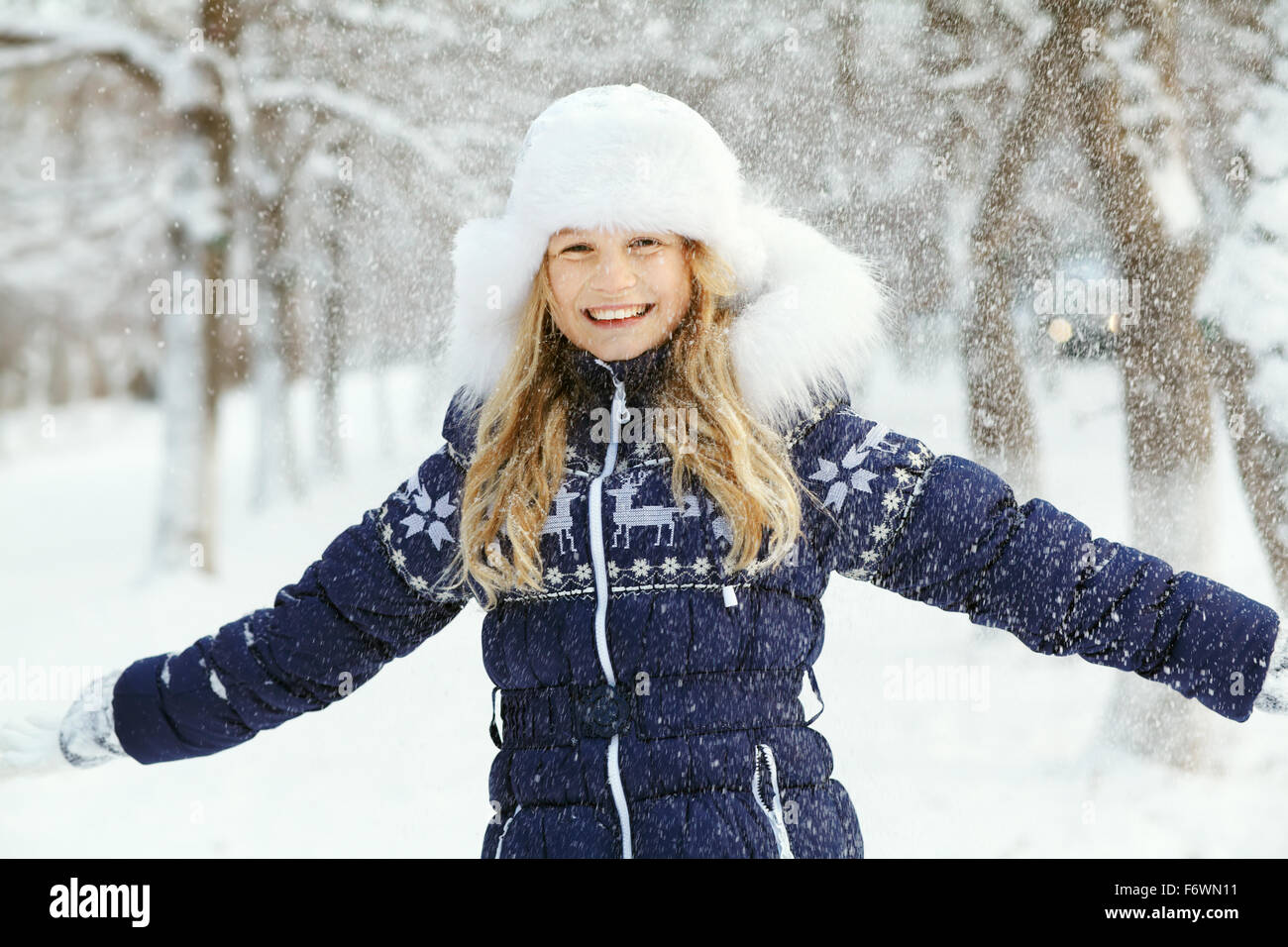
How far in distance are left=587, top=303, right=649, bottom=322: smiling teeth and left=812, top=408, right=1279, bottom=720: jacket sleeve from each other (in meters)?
0.40

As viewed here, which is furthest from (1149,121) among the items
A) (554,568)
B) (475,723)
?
(475,723)

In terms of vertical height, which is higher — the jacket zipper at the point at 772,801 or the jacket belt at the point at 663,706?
the jacket belt at the point at 663,706

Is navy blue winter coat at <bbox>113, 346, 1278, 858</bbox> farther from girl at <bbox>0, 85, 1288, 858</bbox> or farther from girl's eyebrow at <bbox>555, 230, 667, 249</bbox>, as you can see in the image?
girl's eyebrow at <bbox>555, 230, 667, 249</bbox>

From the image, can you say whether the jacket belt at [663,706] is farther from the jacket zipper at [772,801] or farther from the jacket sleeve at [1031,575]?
the jacket sleeve at [1031,575]

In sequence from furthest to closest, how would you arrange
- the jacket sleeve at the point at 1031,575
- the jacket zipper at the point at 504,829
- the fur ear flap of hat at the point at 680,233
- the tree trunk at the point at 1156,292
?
the tree trunk at the point at 1156,292 < the fur ear flap of hat at the point at 680,233 < the jacket zipper at the point at 504,829 < the jacket sleeve at the point at 1031,575

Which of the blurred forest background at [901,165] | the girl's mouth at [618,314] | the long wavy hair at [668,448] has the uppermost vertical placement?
the blurred forest background at [901,165]

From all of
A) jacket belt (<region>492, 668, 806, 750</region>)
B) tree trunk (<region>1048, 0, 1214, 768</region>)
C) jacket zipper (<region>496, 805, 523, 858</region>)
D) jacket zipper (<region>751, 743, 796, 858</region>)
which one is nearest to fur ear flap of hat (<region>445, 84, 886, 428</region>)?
jacket belt (<region>492, 668, 806, 750</region>)

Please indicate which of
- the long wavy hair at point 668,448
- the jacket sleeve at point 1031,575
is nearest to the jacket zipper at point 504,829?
the long wavy hair at point 668,448

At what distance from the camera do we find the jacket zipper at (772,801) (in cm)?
181

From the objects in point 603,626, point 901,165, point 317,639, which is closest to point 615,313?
point 603,626
